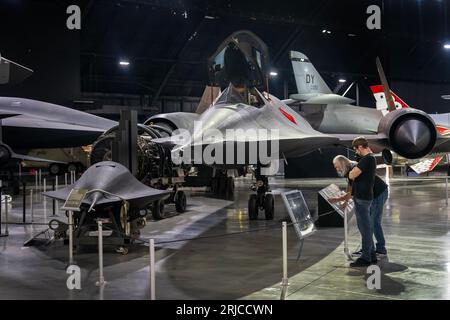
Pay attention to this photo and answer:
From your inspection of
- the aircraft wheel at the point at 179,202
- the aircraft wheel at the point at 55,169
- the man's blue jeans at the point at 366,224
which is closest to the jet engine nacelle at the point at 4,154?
the aircraft wheel at the point at 55,169

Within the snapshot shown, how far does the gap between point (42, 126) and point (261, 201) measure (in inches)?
443

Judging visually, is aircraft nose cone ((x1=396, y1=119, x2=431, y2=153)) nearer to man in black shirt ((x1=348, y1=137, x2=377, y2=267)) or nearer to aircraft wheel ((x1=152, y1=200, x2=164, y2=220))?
aircraft wheel ((x1=152, y1=200, x2=164, y2=220))

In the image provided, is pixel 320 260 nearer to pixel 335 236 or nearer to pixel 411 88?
pixel 335 236

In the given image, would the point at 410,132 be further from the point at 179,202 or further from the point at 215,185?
the point at 215,185

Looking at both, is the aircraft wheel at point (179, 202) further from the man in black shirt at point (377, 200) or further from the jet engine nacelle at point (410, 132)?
the man in black shirt at point (377, 200)

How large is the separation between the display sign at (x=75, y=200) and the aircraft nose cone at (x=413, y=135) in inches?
304

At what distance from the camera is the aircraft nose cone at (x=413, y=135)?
36.3 feet

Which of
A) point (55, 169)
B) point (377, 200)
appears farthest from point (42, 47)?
point (377, 200)

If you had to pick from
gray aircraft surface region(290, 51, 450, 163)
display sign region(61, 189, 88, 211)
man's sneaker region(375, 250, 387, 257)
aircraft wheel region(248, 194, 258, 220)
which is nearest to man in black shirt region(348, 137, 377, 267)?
man's sneaker region(375, 250, 387, 257)

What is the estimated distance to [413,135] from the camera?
36.4ft

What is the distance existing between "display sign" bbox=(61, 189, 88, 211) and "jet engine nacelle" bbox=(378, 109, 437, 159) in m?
7.61

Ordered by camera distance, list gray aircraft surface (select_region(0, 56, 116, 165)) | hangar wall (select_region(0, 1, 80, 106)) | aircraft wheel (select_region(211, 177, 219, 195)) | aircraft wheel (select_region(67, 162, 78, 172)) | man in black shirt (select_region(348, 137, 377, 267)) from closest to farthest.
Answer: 1. man in black shirt (select_region(348, 137, 377, 267))
2. aircraft wheel (select_region(211, 177, 219, 195))
3. gray aircraft surface (select_region(0, 56, 116, 165))
4. hangar wall (select_region(0, 1, 80, 106))
5. aircraft wheel (select_region(67, 162, 78, 172))

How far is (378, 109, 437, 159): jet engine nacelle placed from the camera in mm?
11109
